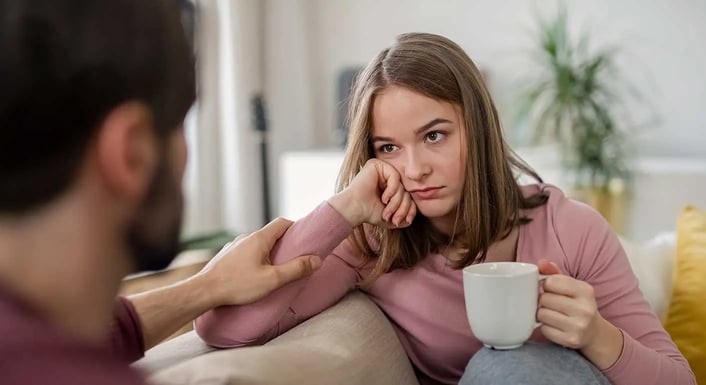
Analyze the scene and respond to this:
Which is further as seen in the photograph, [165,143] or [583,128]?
[583,128]

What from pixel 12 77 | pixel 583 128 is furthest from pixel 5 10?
pixel 583 128

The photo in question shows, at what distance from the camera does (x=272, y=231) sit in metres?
1.18

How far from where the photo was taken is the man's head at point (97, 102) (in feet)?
1.69

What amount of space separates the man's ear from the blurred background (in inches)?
98.5

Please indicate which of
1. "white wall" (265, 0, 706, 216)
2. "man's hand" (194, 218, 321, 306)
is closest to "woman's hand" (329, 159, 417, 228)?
"man's hand" (194, 218, 321, 306)

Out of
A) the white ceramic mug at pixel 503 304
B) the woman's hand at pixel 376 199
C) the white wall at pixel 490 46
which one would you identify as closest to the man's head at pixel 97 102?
the white ceramic mug at pixel 503 304

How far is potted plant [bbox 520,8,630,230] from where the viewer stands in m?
2.97

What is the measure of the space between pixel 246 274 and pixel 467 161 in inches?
14.8

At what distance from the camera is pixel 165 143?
0.59m

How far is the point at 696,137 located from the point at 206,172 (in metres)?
2.10

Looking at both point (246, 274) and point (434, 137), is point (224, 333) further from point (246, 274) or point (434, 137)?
point (434, 137)

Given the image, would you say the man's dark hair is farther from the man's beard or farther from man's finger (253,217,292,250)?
man's finger (253,217,292,250)

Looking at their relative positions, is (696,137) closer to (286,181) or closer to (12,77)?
(286,181)

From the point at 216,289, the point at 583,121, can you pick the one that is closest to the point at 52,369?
the point at 216,289
